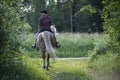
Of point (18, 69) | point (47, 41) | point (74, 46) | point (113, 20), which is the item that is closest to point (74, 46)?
point (74, 46)

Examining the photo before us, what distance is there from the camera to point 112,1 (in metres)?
12.2

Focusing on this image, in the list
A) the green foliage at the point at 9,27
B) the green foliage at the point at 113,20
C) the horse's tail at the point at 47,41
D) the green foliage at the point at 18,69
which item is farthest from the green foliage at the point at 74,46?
the green foliage at the point at 9,27

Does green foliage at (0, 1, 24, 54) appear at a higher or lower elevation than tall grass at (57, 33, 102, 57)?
higher

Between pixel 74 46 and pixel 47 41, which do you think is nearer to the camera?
pixel 47 41

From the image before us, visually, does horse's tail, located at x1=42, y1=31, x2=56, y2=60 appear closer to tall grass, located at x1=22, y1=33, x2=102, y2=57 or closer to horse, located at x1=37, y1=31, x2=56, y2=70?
horse, located at x1=37, y1=31, x2=56, y2=70

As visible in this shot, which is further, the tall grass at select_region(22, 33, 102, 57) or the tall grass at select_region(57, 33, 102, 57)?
the tall grass at select_region(57, 33, 102, 57)

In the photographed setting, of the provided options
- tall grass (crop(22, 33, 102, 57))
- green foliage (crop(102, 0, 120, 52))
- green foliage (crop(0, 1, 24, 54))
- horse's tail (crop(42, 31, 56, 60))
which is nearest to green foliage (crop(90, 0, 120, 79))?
green foliage (crop(102, 0, 120, 52))

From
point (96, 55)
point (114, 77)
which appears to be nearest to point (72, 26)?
point (96, 55)

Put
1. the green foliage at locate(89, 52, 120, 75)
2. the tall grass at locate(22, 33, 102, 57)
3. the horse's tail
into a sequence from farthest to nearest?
the tall grass at locate(22, 33, 102, 57)
the horse's tail
the green foliage at locate(89, 52, 120, 75)

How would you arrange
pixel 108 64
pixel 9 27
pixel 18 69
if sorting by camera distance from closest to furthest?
pixel 9 27
pixel 18 69
pixel 108 64

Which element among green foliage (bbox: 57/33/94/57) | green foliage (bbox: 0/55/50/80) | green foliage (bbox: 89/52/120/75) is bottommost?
green foliage (bbox: 57/33/94/57)

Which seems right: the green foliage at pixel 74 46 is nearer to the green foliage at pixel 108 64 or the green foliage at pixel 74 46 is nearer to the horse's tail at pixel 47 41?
the green foliage at pixel 108 64

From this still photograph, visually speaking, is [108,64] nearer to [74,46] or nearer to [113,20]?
[113,20]

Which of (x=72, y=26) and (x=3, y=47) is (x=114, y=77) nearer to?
(x=3, y=47)
